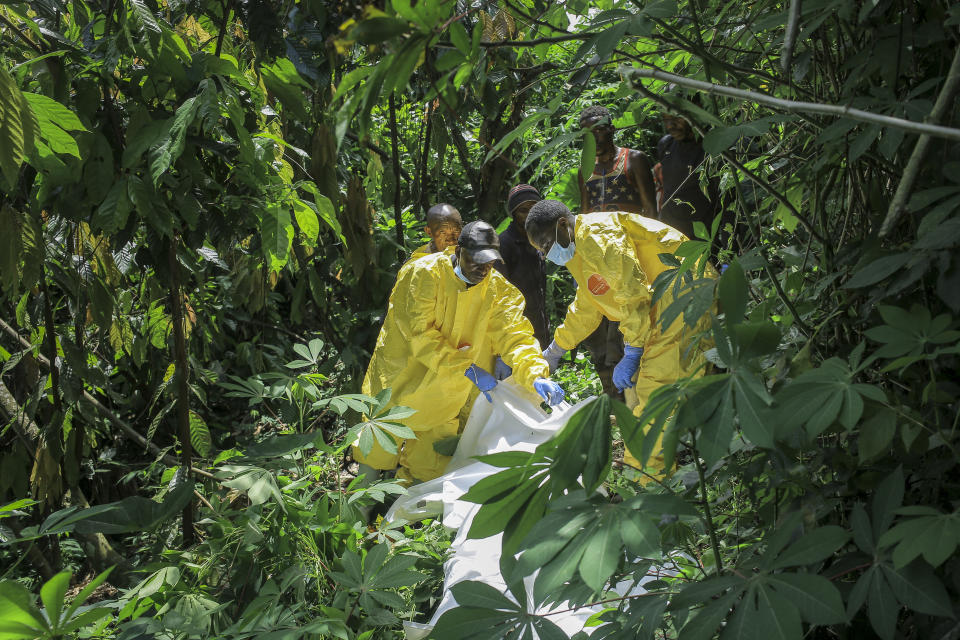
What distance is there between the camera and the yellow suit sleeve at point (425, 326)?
400cm

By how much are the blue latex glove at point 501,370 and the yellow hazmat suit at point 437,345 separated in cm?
4

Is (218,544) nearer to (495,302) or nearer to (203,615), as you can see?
(203,615)

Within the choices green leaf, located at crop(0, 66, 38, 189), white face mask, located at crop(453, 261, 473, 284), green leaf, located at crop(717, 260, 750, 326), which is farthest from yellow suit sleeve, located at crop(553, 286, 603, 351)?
green leaf, located at crop(717, 260, 750, 326)

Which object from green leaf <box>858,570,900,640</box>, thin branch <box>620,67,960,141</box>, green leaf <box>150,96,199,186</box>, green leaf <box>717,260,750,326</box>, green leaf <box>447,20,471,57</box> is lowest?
green leaf <box>858,570,900,640</box>

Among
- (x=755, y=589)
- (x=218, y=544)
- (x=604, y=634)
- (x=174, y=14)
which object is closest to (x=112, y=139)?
(x=174, y=14)

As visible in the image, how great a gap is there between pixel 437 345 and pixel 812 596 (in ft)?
10.4

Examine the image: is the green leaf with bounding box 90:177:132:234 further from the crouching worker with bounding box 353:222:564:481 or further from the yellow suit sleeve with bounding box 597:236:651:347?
the yellow suit sleeve with bounding box 597:236:651:347

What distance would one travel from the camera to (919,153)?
1190 mm

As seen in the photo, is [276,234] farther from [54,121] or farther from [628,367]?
[628,367]

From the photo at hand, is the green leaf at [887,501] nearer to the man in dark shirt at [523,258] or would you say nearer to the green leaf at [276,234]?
the green leaf at [276,234]

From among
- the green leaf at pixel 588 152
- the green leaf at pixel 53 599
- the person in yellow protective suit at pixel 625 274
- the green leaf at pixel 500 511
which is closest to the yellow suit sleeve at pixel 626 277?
the person in yellow protective suit at pixel 625 274

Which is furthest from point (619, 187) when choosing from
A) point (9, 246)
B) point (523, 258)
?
point (9, 246)

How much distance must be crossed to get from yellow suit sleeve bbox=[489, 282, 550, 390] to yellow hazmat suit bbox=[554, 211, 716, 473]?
353 millimetres

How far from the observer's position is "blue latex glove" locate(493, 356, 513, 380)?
418cm
